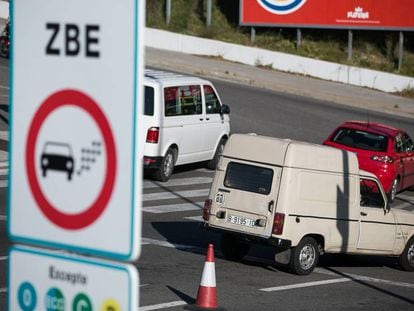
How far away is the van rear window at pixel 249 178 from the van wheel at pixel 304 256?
0.94m

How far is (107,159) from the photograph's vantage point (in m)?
3.35

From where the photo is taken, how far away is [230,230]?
16.1 m

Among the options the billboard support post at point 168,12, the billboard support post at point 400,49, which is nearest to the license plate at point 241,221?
the billboard support post at point 400,49

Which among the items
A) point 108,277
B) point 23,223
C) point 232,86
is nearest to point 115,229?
point 108,277

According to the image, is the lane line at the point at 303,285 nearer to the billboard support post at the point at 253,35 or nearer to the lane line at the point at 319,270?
the lane line at the point at 319,270

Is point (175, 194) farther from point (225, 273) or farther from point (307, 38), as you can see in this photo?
point (307, 38)

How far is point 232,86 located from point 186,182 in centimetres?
1357

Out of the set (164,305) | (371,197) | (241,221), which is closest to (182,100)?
(371,197)

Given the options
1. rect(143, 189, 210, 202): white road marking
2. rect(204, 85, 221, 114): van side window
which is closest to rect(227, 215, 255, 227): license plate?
rect(143, 189, 210, 202): white road marking

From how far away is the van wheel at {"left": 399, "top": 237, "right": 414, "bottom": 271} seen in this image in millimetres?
17938

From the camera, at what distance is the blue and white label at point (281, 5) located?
143 ft

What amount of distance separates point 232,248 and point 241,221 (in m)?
0.82

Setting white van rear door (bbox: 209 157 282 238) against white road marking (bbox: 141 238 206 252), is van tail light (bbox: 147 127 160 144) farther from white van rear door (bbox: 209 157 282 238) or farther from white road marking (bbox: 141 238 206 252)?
white van rear door (bbox: 209 157 282 238)

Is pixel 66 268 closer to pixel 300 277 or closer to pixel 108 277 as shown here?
pixel 108 277
